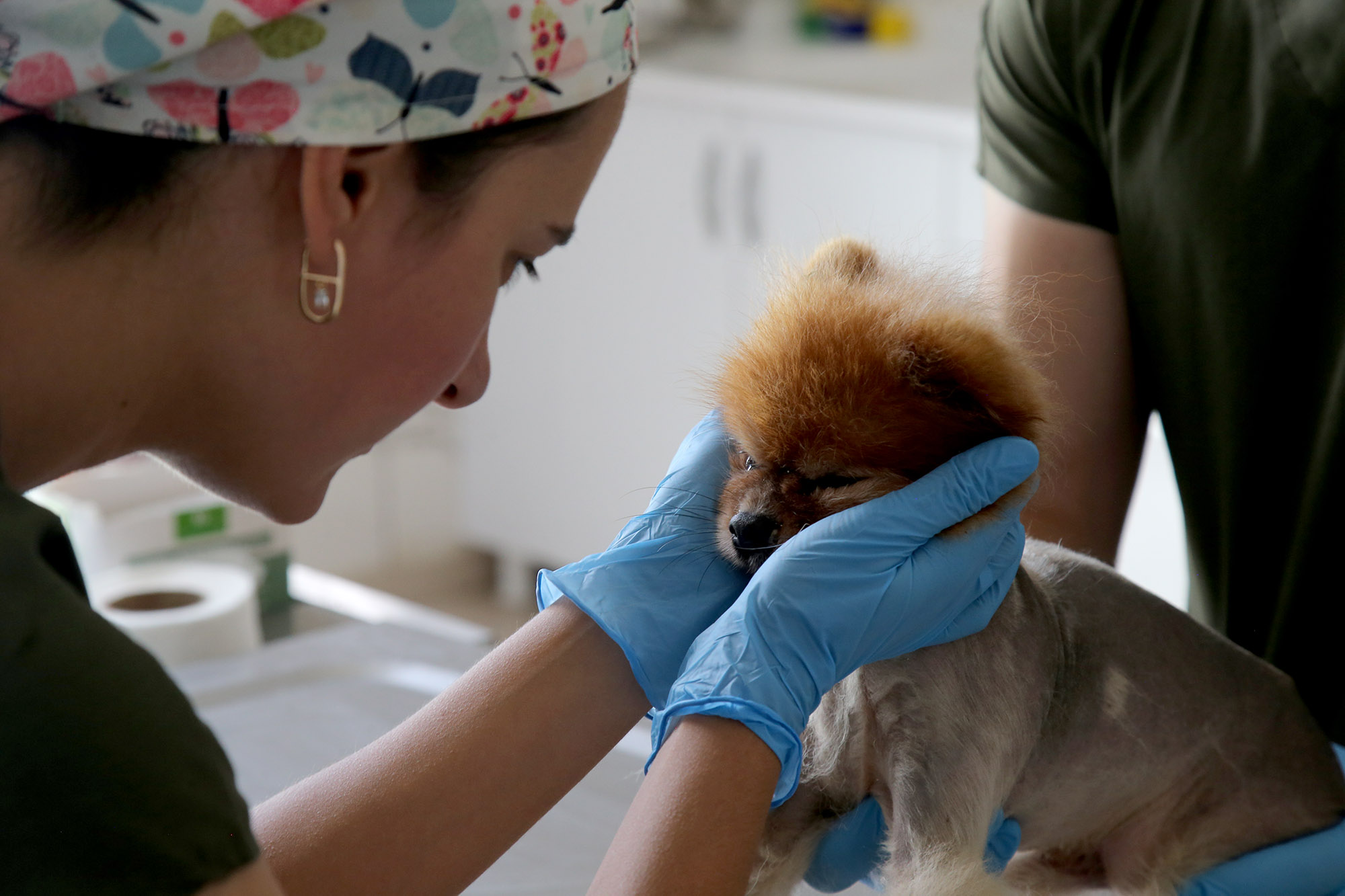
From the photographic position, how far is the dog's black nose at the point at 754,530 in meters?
0.99

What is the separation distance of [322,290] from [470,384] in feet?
0.64

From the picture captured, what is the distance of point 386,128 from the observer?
654 mm

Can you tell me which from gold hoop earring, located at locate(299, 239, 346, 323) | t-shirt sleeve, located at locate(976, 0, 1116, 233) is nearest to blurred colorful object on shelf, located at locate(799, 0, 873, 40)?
t-shirt sleeve, located at locate(976, 0, 1116, 233)

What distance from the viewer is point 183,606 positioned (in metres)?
1.77

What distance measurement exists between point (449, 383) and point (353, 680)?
0.94 meters

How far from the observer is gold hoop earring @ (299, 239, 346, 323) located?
70cm

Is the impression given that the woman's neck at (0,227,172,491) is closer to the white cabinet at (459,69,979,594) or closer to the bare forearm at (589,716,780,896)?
the bare forearm at (589,716,780,896)

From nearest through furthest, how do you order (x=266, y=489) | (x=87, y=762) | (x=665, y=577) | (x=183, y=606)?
1. (x=87, y=762)
2. (x=266, y=489)
3. (x=665, y=577)
4. (x=183, y=606)

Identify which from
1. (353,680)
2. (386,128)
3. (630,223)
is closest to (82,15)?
(386,128)

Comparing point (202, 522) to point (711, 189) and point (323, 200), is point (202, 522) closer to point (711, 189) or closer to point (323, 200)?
point (323, 200)

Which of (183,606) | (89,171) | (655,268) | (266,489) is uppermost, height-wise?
(89,171)

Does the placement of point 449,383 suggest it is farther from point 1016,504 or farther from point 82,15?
point 1016,504

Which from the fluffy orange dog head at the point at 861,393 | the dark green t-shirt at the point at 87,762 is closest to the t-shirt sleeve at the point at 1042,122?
the fluffy orange dog head at the point at 861,393

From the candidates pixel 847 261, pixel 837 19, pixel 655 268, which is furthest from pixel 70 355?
pixel 837 19
